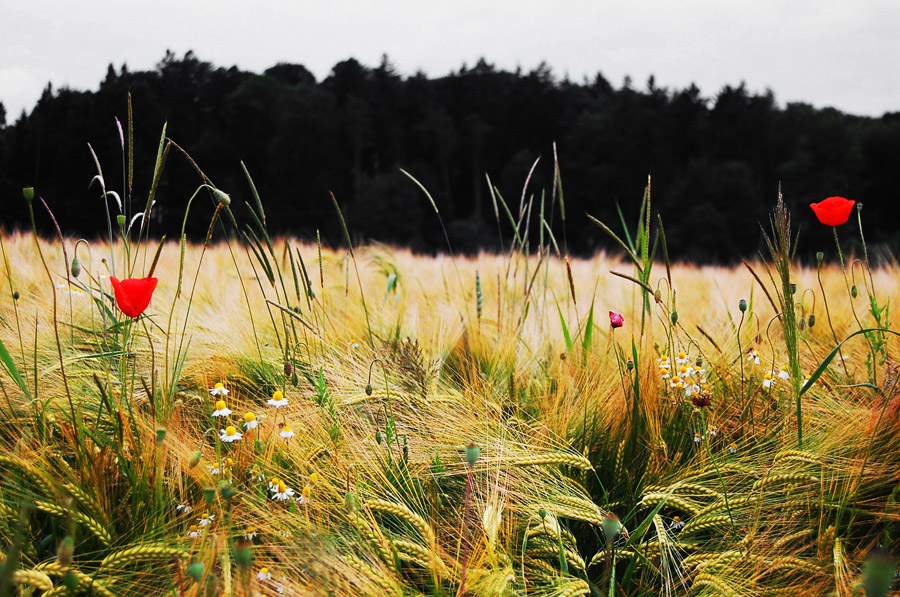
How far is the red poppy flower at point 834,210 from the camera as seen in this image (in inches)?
51.6

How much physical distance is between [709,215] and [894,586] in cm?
2041

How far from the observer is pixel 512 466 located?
1.02 m

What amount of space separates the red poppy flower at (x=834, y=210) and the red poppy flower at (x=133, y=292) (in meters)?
1.33

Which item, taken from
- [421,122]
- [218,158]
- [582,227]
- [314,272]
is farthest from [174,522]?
[421,122]

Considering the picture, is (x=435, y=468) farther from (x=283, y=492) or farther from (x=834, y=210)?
(x=834, y=210)

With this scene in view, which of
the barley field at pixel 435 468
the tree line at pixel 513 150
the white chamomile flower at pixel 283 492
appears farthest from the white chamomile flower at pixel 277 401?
the tree line at pixel 513 150

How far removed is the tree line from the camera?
747 inches

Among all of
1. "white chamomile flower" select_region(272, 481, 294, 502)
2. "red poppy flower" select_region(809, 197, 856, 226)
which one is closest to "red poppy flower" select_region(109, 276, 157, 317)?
"white chamomile flower" select_region(272, 481, 294, 502)

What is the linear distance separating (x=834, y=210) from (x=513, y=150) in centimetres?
2690

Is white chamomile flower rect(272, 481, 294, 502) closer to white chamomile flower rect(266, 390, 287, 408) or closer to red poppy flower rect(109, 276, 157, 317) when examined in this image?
white chamomile flower rect(266, 390, 287, 408)

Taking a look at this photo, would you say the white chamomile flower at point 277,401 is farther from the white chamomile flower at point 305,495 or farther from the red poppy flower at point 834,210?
the red poppy flower at point 834,210

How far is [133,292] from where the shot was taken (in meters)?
0.92

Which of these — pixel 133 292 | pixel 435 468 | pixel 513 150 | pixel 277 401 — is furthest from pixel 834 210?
pixel 513 150

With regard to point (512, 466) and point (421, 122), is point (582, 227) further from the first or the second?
point (512, 466)
